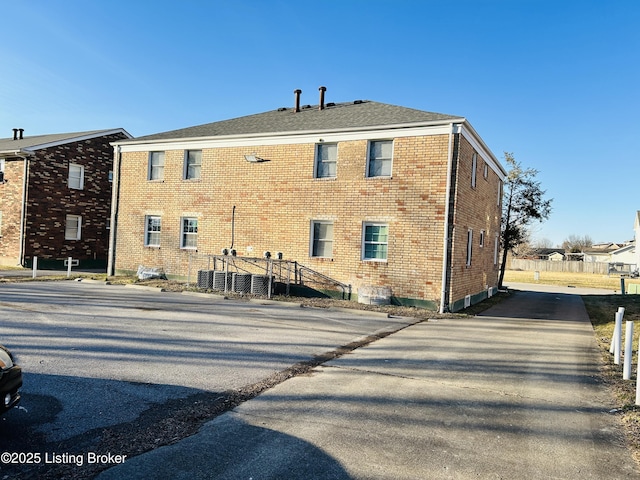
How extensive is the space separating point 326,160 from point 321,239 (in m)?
2.84

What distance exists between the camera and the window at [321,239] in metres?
15.4

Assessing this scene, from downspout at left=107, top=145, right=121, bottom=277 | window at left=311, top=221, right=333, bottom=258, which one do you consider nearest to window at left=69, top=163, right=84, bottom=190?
downspout at left=107, top=145, right=121, bottom=277

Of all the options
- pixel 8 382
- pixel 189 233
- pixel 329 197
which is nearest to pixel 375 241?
pixel 329 197

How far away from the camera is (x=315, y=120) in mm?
17016

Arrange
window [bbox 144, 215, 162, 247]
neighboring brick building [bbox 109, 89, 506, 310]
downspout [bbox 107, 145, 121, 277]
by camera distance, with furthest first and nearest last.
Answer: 1. downspout [bbox 107, 145, 121, 277]
2. window [bbox 144, 215, 162, 247]
3. neighboring brick building [bbox 109, 89, 506, 310]

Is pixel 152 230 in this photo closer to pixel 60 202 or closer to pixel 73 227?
pixel 60 202

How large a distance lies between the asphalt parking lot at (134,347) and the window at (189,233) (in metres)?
4.62

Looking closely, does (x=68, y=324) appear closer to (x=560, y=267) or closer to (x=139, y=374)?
(x=139, y=374)

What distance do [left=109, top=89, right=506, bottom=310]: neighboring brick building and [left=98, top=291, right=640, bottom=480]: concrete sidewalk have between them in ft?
21.3

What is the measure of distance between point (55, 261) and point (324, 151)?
18.1m

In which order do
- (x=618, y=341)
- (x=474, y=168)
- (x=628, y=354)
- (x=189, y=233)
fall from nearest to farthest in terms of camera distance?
(x=628, y=354)
(x=618, y=341)
(x=474, y=168)
(x=189, y=233)

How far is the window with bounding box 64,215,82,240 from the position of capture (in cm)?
2561

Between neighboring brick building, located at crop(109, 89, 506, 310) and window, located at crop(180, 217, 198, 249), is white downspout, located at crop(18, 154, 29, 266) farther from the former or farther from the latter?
window, located at crop(180, 217, 198, 249)

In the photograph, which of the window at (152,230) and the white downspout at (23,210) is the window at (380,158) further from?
the white downspout at (23,210)
